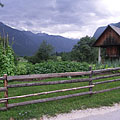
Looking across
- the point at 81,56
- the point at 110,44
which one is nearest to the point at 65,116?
the point at 110,44

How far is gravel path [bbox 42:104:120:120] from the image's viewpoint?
3.19 meters

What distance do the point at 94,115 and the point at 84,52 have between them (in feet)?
121

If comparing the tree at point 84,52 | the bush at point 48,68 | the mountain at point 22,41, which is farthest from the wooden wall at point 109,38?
the tree at point 84,52

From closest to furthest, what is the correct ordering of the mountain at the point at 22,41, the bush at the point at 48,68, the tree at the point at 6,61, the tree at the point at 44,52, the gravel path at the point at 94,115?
the gravel path at the point at 94,115, the tree at the point at 6,61, the bush at the point at 48,68, the mountain at the point at 22,41, the tree at the point at 44,52

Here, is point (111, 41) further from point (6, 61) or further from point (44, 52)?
point (44, 52)

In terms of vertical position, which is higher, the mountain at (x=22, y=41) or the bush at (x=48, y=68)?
the mountain at (x=22, y=41)

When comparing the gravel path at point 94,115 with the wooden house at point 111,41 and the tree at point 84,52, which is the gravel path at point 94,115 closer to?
the wooden house at point 111,41

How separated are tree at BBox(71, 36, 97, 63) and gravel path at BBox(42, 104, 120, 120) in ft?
113

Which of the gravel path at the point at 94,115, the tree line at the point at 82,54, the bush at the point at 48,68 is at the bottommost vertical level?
the gravel path at the point at 94,115

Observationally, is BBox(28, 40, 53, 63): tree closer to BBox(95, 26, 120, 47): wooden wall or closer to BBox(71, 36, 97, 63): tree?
BBox(71, 36, 97, 63): tree

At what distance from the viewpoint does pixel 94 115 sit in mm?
3359

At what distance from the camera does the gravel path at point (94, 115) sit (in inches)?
126

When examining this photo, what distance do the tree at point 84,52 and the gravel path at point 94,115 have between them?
34.6m

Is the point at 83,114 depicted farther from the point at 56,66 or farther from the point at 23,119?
the point at 56,66
